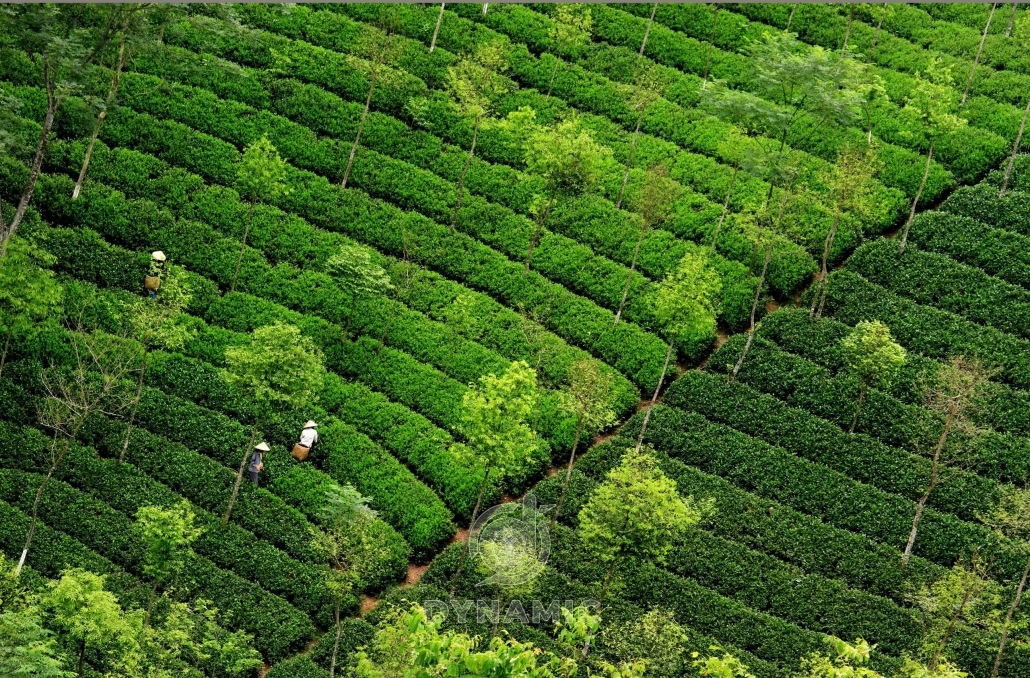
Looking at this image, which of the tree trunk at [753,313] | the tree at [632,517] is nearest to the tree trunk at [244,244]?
the tree at [632,517]

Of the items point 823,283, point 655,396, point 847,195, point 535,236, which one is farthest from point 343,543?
point 847,195

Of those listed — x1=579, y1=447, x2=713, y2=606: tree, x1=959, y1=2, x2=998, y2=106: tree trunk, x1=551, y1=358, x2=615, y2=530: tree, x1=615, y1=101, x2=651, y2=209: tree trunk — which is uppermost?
x1=959, y1=2, x2=998, y2=106: tree trunk

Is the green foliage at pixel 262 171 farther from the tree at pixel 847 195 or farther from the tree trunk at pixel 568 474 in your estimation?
the tree at pixel 847 195

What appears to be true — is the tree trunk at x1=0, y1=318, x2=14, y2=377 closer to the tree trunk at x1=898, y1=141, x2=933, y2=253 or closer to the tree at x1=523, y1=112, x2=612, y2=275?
the tree at x1=523, y1=112, x2=612, y2=275

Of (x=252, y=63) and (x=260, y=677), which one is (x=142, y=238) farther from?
(x=260, y=677)

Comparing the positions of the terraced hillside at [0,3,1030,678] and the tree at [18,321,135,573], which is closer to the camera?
the terraced hillside at [0,3,1030,678]

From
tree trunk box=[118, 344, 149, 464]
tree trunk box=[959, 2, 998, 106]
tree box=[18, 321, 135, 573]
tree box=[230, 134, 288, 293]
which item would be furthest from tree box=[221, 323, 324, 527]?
tree trunk box=[959, 2, 998, 106]

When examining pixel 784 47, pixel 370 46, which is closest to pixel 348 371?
pixel 370 46
